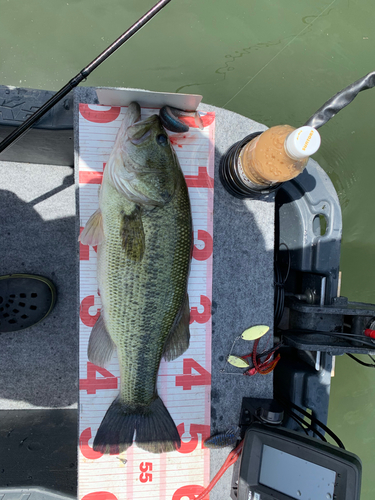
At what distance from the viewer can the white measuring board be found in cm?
125

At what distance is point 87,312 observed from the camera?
50.2 inches

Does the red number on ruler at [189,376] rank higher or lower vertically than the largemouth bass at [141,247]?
lower

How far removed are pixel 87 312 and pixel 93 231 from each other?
38cm

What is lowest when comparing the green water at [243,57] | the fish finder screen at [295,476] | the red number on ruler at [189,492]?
the red number on ruler at [189,492]

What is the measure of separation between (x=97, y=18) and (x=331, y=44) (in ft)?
4.78

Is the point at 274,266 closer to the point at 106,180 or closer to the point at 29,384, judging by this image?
the point at 106,180

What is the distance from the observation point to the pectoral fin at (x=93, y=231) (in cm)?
114

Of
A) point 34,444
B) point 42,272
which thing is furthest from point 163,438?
point 42,272

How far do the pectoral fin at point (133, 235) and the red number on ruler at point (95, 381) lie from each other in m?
0.57

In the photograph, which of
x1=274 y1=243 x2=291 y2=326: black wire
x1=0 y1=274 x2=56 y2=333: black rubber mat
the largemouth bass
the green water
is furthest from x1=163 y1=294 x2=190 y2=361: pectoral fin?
the green water

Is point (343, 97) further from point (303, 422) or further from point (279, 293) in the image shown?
point (303, 422)

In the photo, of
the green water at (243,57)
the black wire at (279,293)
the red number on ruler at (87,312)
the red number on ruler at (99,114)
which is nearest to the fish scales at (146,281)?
the red number on ruler at (87,312)

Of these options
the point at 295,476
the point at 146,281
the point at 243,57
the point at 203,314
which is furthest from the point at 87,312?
the point at 243,57

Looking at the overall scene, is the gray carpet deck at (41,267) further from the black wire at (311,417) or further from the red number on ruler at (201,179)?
the black wire at (311,417)
